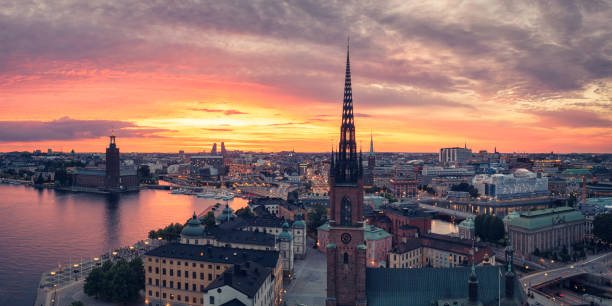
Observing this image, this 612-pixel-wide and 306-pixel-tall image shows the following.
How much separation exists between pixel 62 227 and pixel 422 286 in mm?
87528

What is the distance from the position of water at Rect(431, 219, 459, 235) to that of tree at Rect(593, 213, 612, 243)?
Answer: 27786mm

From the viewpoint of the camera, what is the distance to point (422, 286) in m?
30.4

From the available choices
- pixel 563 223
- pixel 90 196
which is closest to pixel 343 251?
pixel 563 223

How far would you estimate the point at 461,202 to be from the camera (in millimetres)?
134750

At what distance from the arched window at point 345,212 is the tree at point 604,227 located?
6977 centimetres

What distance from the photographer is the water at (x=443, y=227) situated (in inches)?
3726

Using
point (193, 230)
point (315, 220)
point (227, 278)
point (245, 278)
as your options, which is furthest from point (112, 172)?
point (227, 278)

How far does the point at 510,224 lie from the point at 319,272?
41.2 metres

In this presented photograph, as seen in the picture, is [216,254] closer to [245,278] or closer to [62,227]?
[245,278]

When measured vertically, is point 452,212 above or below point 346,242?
below

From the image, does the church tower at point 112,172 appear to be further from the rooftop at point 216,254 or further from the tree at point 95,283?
the rooftop at point 216,254

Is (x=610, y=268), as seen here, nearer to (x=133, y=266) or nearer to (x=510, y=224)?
(x=510, y=224)

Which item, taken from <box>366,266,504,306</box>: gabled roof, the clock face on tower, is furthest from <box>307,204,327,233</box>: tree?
the clock face on tower

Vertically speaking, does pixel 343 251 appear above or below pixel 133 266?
above
